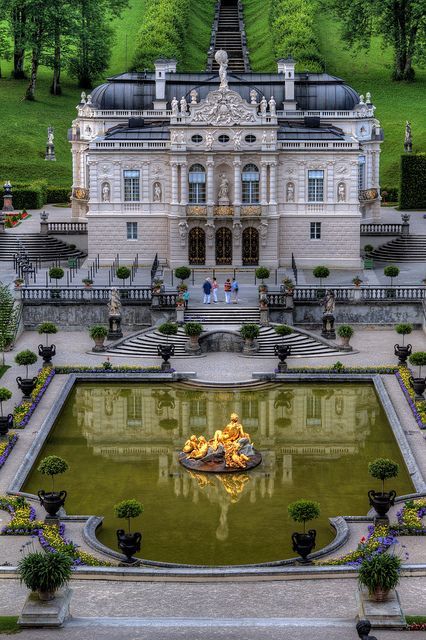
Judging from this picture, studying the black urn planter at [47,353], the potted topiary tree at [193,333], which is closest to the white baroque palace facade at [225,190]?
the potted topiary tree at [193,333]

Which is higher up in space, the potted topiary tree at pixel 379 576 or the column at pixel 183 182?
the column at pixel 183 182

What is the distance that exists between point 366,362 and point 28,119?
6757cm

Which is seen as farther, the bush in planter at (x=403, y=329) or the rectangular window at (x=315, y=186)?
the rectangular window at (x=315, y=186)

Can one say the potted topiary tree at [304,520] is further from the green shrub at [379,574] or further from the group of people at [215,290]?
the group of people at [215,290]

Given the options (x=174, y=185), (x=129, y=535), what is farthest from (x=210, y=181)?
(x=129, y=535)

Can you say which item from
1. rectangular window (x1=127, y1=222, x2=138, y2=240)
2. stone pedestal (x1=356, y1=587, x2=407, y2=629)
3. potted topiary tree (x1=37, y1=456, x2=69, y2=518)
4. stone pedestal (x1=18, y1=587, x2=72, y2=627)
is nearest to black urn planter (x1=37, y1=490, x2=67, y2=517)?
potted topiary tree (x1=37, y1=456, x2=69, y2=518)

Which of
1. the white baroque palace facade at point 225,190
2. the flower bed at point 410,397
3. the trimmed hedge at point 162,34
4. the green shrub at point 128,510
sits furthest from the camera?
the trimmed hedge at point 162,34

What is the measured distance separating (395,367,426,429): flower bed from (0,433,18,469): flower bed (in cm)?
1751

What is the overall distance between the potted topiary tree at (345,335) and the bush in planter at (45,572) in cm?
4080

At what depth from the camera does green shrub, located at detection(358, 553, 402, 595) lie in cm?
4109

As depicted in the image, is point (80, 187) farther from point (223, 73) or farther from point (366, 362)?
point (366, 362)

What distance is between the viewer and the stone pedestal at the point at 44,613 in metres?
40.8

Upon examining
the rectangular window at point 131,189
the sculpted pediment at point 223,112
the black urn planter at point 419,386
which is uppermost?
the sculpted pediment at point 223,112

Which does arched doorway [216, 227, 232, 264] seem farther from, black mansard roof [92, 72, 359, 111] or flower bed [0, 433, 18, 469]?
flower bed [0, 433, 18, 469]
